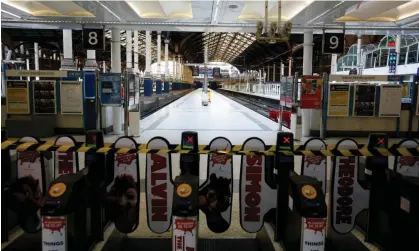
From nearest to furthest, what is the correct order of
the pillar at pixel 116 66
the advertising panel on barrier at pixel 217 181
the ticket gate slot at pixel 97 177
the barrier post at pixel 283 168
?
the barrier post at pixel 283 168 → the ticket gate slot at pixel 97 177 → the advertising panel on barrier at pixel 217 181 → the pillar at pixel 116 66

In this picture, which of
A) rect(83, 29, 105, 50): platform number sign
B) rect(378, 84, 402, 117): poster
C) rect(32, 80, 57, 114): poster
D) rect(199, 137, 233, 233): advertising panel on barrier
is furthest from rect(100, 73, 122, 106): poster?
rect(378, 84, 402, 117): poster

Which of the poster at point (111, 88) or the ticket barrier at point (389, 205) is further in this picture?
the poster at point (111, 88)

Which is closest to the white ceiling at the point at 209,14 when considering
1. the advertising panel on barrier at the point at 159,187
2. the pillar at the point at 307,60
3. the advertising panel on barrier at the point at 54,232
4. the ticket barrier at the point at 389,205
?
the pillar at the point at 307,60

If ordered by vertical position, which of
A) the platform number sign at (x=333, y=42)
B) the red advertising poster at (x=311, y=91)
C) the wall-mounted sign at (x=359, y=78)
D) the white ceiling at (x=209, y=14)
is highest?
the white ceiling at (x=209, y=14)

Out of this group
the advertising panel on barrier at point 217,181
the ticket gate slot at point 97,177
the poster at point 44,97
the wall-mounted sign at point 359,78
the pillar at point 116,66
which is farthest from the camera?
the pillar at point 116,66

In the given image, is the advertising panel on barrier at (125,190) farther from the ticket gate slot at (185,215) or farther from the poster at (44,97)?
the poster at (44,97)

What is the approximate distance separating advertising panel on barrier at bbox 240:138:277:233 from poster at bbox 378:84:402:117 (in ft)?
24.5

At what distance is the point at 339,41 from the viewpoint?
9367 millimetres

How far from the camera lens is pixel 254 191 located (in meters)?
3.36

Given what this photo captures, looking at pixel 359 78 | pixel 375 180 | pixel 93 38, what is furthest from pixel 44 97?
pixel 375 180

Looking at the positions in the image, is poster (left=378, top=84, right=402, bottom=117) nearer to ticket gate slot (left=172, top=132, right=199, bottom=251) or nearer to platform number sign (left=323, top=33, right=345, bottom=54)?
platform number sign (left=323, top=33, right=345, bottom=54)

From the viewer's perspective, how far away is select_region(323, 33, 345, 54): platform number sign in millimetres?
9312

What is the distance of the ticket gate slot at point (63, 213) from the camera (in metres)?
2.54

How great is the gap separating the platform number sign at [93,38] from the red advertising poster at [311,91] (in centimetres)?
509
